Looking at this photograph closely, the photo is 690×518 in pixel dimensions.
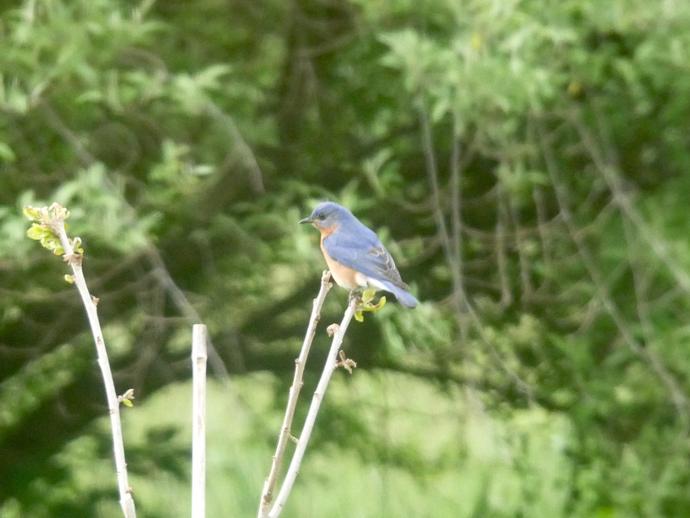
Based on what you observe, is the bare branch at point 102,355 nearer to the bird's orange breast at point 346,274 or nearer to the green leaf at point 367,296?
the green leaf at point 367,296

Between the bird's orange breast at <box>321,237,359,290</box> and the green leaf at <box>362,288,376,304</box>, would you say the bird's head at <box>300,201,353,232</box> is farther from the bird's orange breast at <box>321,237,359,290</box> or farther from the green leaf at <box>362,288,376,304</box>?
the green leaf at <box>362,288,376,304</box>

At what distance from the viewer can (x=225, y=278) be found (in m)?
5.70

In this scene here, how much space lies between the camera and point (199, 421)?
1804mm

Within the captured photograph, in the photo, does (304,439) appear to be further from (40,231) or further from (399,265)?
(399,265)

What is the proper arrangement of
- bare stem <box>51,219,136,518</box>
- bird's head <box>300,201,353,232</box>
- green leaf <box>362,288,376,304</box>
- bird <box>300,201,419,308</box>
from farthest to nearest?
bird's head <box>300,201,353,232</box> < bird <box>300,201,419,308</box> < green leaf <box>362,288,376,304</box> < bare stem <box>51,219,136,518</box>

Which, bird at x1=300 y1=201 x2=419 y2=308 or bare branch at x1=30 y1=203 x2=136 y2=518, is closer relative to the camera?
bare branch at x1=30 y1=203 x2=136 y2=518

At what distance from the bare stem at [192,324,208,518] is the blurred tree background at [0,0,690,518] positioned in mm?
2874

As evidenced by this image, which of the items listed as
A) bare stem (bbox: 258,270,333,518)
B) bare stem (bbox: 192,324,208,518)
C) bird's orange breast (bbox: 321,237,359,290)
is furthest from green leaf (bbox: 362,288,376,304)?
bird's orange breast (bbox: 321,237,359,290)

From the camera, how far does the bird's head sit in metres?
3.28

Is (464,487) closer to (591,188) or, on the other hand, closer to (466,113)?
(591,188)

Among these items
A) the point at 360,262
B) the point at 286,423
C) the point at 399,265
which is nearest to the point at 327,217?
the point at 360,262

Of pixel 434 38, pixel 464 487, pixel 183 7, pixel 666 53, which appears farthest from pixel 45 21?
pixel 464 487

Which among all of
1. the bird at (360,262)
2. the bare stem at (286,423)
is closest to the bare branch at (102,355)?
the bare stem at (286,423)

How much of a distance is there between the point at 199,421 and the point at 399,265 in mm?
3479
